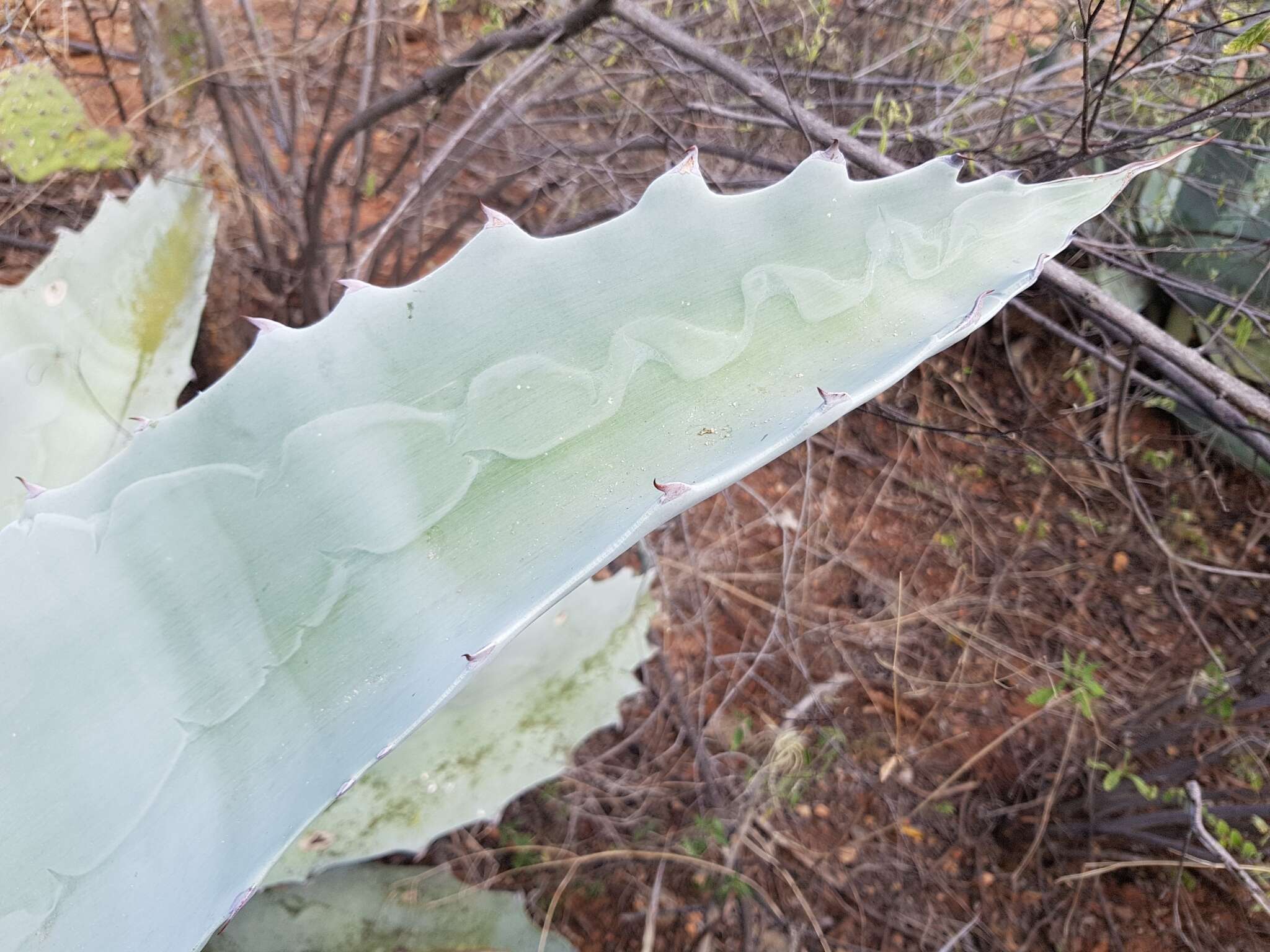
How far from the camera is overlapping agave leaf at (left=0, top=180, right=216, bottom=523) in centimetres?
84

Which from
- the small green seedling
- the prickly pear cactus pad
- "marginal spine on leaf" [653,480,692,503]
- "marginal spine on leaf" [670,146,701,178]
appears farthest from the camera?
the small green seedling

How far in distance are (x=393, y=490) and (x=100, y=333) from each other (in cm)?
64

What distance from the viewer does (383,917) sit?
3.28ft

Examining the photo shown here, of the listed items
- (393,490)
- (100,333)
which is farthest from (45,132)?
(393,490)

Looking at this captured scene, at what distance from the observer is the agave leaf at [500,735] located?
96 centimetres

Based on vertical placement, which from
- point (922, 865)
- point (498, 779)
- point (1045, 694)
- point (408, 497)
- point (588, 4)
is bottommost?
point (922, 865)

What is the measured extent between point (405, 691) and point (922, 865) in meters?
1.44

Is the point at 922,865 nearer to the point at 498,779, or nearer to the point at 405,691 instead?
the point at 498,779

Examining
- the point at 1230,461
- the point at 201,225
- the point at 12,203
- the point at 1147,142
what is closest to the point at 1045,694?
the point at 1147,142

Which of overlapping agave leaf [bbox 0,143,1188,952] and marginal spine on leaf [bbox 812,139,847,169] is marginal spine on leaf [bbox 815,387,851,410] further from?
marginal spine on leaf [bbox 812,139,847,169]

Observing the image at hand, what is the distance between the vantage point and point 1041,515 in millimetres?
2045

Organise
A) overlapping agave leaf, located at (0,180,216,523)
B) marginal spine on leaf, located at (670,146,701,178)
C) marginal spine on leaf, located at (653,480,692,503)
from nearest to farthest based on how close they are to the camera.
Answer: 1. marginal spine on leaf, located at (653,480,692,503)
2. marginal spine on leaf, located at (670,146,701,178)
3. overlapping agave leaf, located at (0,180,216,523)

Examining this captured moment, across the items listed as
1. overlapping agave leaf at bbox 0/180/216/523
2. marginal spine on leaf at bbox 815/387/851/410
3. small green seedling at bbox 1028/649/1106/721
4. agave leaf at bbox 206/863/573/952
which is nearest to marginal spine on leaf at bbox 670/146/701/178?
marginal spine on leaf at bbox 815/387/851/410

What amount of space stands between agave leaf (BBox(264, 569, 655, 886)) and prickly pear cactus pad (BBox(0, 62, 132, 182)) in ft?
3.05
